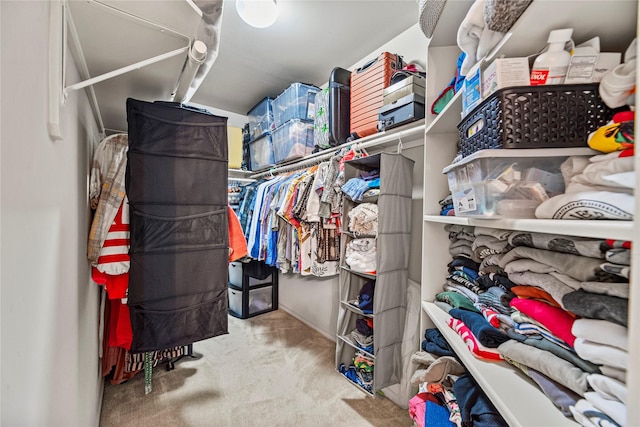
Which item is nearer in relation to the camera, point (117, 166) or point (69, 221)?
point (69, 221)

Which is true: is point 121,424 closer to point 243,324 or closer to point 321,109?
point 243,324

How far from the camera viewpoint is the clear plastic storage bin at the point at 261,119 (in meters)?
2.83

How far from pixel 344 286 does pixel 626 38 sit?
171 cm

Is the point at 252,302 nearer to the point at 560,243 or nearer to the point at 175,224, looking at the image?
the point at 175,224

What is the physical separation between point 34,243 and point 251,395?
163 cm

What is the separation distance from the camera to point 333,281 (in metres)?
2.46

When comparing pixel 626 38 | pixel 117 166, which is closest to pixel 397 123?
pixel 626 38

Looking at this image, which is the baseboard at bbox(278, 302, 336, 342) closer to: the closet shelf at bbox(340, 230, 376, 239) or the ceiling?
the closet shelf at bbox(340, 230, 376, 239)

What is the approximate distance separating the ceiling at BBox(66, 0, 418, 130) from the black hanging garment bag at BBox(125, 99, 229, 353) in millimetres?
216

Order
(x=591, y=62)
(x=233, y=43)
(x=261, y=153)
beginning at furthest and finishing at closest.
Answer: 1. (x=261, y=153)
2. (x=233, y=43)
3. (x=591, y=62)

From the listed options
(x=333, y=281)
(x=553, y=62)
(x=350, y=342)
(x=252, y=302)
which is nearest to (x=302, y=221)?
(x=333, y=281)

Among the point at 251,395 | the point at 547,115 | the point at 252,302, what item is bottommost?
the point at 251,395

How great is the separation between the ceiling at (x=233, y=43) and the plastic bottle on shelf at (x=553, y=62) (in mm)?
979

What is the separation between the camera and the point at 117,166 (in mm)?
1254
